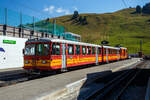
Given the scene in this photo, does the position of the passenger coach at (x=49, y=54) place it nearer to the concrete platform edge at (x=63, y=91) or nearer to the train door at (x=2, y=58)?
the concrete platform edge at (x=63, y=91)

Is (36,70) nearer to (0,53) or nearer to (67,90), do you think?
(67,90)

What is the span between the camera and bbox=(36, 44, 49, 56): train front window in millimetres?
12802

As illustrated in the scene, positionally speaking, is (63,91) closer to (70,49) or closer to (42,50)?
(42,50)

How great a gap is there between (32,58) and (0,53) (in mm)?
7854

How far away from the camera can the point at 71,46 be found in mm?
15555

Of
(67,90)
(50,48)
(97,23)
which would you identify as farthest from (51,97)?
(97,23)

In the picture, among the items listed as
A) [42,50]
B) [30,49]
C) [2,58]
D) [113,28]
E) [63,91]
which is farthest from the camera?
[113,28]

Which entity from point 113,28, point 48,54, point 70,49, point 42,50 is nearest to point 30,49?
point 42,50

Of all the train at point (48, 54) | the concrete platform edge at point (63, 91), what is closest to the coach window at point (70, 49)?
the train at point (48, 54)

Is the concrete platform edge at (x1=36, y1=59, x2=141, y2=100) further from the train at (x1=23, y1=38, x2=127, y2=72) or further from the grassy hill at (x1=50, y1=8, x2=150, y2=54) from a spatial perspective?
the grassy hill at (x1=50, y1=8, x2=150, y2=54)

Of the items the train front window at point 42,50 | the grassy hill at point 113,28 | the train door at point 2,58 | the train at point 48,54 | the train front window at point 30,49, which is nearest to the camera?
the train at point 48,54

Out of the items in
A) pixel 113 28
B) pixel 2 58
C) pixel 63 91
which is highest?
pixel 113 28

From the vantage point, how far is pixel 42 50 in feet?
42.6

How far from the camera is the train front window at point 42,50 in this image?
42.0 feet
